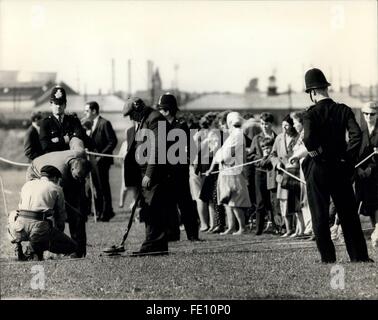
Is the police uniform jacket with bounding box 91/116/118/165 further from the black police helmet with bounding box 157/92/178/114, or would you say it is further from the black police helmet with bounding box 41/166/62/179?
the black police helmet with bounding box 41/166/62/179

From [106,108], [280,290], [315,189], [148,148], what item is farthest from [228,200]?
[106,108]

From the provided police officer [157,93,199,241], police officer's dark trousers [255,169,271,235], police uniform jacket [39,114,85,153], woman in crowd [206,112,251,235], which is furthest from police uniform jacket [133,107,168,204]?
police officer's dark trousers [255,169,271,235]

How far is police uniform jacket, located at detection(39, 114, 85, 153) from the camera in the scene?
1252 cm

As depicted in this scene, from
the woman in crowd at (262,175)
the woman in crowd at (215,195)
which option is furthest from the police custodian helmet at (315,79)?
the woman in crowd at (215,195)

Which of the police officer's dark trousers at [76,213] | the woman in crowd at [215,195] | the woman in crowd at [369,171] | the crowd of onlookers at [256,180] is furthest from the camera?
the woman in crowd at [215,195]

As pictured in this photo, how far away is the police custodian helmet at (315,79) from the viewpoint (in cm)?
1081

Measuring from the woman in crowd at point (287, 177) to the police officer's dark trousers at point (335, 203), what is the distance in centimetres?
375

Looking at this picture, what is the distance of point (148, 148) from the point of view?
39.9 ft

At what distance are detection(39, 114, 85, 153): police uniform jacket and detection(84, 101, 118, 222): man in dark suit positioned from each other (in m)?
6.08

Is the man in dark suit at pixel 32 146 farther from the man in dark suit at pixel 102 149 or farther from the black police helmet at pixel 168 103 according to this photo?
the man in dark suit at pixel 102 149

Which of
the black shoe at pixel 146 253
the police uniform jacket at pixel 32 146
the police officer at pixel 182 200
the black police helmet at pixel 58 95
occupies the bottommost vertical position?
the black shoe at pixel 146 253

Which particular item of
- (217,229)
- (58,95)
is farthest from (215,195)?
(58,95)

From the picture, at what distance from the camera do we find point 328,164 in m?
10.9

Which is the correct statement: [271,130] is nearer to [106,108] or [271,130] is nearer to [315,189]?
[315,189]
